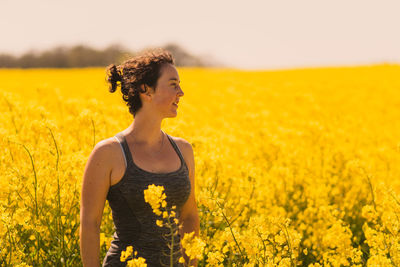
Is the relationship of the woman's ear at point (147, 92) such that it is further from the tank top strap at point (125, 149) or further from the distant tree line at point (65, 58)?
the distant tree line at point (65, 58)

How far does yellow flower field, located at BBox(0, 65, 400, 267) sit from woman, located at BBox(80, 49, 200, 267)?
250 millimetres

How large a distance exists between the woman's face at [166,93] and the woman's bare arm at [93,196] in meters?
0.33

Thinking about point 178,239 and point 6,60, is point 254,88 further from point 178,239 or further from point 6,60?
point 6,60

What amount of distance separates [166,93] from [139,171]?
0.41 meters

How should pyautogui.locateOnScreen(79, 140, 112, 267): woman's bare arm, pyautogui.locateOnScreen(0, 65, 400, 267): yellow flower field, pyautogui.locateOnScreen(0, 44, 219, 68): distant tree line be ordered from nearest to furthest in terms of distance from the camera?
pyautogui.locateOnScreen(79, 140, 112, 267): woman's bare arm
pyautogui.locateOnScreen(0, 65, 400, 267): yellow flower field
pyautogui.locateOnScreen(0, 44, 219, 68): distant tree line

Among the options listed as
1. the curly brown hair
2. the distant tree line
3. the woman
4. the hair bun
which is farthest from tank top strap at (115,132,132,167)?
the distant tree line

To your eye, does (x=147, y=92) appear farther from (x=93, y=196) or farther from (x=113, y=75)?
(x=93, y=196)

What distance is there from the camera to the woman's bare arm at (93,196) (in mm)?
2223

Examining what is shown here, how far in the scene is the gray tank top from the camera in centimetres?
229

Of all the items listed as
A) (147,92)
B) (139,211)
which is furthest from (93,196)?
(147,92)

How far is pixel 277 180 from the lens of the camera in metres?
5.23

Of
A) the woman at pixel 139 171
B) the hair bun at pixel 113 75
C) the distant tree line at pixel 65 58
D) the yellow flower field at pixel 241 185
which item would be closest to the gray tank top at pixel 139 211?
the woman at pixel 139 171

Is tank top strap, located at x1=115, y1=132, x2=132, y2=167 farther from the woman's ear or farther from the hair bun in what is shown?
the hair bun

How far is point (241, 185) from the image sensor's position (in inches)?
158
